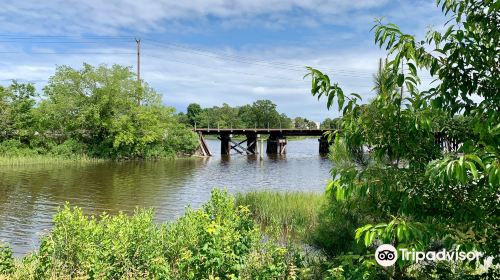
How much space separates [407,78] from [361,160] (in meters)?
2.54

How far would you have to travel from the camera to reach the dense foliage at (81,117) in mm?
35438

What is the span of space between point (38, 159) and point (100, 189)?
1585 centimetres

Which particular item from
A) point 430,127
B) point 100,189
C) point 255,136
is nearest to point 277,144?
point 255,136

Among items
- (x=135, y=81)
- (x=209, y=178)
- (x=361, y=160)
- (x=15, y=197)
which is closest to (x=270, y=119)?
(x=135, y=81)

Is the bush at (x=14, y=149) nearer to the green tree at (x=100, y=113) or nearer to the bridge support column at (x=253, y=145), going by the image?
the green tree at (x=100, y=113)

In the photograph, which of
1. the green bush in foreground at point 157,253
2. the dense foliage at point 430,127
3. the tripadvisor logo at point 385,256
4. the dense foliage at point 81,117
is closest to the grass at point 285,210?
the green bush in foreground at point 157,253

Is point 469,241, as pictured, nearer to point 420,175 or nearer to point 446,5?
point 420,175

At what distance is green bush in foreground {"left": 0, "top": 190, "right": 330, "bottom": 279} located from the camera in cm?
413

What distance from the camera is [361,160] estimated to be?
5.13 metres

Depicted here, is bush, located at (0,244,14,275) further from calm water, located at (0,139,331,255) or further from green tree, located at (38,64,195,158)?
green tree, located at (38,64,195,158)

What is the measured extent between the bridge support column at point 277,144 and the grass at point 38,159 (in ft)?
81.7

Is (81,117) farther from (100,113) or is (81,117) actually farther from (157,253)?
(157,253)

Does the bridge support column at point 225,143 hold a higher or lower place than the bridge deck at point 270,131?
lower

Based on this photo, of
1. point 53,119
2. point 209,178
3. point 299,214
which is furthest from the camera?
point 53,119
